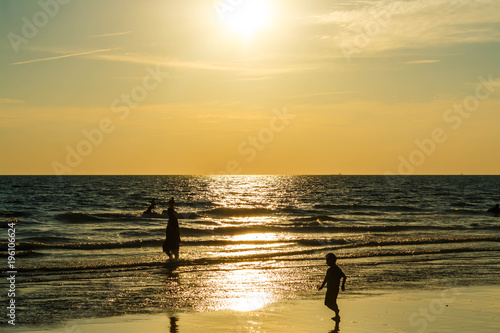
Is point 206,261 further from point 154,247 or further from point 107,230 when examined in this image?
point 107,230

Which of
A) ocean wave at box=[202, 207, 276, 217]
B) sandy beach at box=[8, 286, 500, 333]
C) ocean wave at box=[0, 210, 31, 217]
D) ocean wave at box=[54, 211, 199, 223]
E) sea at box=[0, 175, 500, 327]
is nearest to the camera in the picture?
sandy beach at box=[8, 286, 500, 333]

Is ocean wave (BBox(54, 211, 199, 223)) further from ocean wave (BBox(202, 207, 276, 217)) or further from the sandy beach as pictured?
the sandy beach

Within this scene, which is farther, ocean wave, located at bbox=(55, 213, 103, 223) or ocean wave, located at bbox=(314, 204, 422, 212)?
ocean wave, located at bbox=(314, 204, 422, 212)

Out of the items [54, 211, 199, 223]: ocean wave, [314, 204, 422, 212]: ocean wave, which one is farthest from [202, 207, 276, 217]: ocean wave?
[314, 204, 422, 212]: ocean wave

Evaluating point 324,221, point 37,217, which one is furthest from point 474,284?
point 37,217

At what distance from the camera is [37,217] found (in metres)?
45.4

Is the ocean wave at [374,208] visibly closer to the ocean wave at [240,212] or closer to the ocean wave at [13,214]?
the ocean wave at [240,212]

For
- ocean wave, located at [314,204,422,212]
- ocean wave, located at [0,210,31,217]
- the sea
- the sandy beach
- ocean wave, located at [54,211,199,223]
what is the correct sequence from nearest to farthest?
the sandy beach, the sea, ocean wave, located at [54,211,199,223], ocean wave, located at [0,210,31,217], ocean wave, located at [314,204,422,212]

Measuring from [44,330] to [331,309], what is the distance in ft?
19.7

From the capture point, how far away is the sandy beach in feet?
37.7

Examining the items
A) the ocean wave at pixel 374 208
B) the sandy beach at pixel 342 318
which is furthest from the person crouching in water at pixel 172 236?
the ocean wave at pixel 374 208

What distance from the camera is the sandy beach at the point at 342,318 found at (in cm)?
1149

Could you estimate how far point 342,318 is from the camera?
1233 cm

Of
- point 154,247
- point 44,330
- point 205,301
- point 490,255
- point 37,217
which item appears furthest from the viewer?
point 37,217
